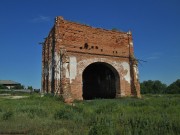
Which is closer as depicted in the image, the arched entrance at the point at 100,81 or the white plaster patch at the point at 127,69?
the white plaster patch at the point at 127,69

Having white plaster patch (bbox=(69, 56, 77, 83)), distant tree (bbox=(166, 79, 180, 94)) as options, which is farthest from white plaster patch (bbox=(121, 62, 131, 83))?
distant tree (bbox=(166, 79, 180, 94))

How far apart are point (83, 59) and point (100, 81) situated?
661 cm

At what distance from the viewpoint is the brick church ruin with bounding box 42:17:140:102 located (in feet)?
71.3

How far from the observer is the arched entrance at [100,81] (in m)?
25.7

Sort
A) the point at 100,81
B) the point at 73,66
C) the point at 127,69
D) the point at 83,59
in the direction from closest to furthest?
the point at 73,66
the point at 83,59
the point at 127,69
the point at 100,81

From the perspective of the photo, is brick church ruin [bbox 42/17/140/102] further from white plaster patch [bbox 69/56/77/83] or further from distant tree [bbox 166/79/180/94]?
distant tree [bbox 166/79/180/94]

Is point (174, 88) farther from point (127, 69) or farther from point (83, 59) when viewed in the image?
point (83, 59)

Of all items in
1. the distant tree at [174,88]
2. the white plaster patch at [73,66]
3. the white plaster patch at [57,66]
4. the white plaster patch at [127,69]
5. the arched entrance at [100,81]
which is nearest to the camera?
the white plaster patch at [57,66]

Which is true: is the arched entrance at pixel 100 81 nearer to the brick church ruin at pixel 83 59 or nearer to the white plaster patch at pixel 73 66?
the brick church ruin at pixel 83 59

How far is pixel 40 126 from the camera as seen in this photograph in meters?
8.73

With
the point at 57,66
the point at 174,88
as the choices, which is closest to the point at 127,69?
the point at 57,66

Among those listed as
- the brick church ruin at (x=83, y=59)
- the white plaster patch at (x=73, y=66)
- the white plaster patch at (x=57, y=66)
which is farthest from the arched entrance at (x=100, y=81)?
Result: the white plaster patch at (x=57, y=66)

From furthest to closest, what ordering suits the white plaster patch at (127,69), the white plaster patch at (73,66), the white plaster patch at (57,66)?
the white plaster patch at (127,69) < the white plaster patch at (73,66) < the white plaster patch at (57,66)

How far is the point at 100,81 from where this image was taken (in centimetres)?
2880
